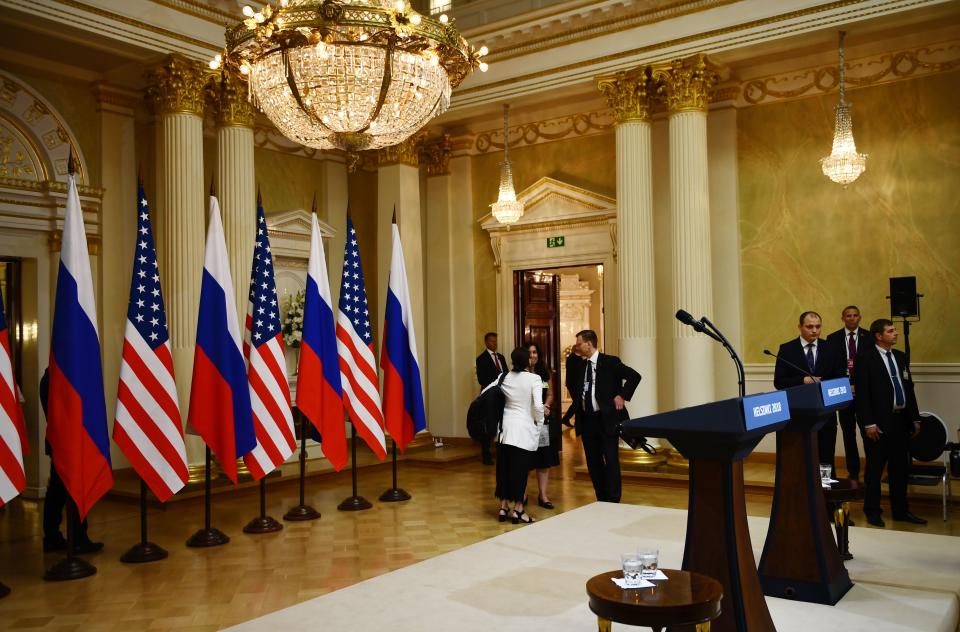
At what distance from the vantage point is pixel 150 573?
6234mm

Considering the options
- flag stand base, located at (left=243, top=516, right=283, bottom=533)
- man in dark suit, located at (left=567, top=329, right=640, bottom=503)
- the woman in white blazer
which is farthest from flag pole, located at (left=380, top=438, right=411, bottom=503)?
man in dark suit, located at (left=567, top=329, right=640, bottom=503)

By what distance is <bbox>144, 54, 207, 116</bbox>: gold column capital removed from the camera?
9.09 m

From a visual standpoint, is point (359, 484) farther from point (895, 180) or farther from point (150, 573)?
point (895, 180)

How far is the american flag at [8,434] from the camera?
568cm

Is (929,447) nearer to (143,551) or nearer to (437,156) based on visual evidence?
(143,551)

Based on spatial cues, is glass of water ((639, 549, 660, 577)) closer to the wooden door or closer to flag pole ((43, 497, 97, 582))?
flag pole ((43, 497, 97, 582))

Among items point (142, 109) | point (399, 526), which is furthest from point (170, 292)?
point (399, 526)

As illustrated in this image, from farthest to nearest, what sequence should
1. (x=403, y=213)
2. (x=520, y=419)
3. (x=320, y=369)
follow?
(x=403, y=213)
(x=320, y=369)
(x=520, y=419)

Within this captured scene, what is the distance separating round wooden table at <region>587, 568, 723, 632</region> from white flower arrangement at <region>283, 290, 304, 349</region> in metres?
8.55

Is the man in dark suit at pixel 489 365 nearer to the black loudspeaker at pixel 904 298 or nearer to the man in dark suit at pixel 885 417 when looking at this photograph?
the black loudspeaker at pixel 904 298

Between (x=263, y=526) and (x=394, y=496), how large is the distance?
1720mm

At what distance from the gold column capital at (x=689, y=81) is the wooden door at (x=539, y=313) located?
3823mm

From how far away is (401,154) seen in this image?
39.5 feet

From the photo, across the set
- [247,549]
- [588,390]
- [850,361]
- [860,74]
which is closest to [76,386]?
[247,549]
